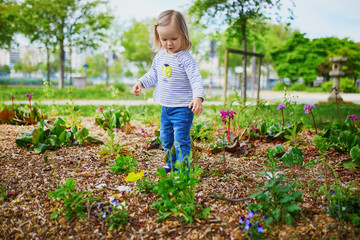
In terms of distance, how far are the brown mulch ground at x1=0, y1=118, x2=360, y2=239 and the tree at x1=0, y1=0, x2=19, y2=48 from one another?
45.5 feet

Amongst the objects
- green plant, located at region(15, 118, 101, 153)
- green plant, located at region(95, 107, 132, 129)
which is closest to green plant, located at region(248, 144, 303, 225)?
green plant, located at region(15, 118, 101, 153)

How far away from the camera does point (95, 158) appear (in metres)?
2.56

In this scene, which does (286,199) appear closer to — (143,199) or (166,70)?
(143,199)

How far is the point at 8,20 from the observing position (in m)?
14.1

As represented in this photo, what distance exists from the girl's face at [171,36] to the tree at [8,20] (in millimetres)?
14626

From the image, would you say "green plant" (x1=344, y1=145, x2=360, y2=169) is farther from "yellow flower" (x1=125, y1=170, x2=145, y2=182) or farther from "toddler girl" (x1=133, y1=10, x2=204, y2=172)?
"yellow flower" (x1=125, y1=170, x2=145, y2=182)

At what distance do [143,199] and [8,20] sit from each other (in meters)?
16.1

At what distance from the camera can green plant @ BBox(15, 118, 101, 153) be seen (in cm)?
263

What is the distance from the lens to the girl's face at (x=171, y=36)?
6.92 ft

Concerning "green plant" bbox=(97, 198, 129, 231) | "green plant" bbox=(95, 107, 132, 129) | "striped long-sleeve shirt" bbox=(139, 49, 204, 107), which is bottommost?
"green plant" bbox=(97, 198, 129, 231)

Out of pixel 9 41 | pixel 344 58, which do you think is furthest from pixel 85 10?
pixel 344 58

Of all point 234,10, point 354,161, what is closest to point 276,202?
point 354,161

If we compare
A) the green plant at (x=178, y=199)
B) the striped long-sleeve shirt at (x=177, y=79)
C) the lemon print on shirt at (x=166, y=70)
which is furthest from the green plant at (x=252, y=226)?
the lemon print on shirt at (x=166, y=70)

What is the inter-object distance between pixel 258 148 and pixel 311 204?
1240 millimetres
